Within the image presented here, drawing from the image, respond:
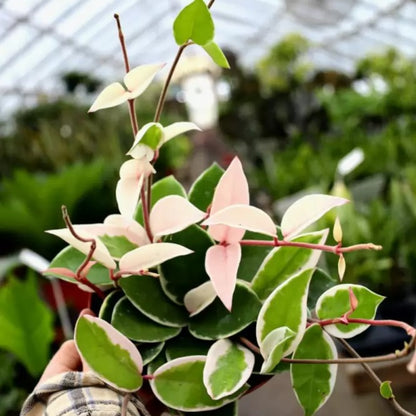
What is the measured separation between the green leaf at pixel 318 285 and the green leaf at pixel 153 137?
0.77 ft

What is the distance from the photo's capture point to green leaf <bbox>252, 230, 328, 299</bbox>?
0.61m

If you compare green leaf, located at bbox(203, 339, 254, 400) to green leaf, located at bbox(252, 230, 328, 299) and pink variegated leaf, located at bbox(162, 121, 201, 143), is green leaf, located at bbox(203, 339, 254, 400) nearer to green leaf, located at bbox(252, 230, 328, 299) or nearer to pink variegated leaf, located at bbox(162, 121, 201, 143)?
green leaf, located at bbox(252, 230, 328, 299)

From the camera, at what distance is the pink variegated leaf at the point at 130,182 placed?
55 cm

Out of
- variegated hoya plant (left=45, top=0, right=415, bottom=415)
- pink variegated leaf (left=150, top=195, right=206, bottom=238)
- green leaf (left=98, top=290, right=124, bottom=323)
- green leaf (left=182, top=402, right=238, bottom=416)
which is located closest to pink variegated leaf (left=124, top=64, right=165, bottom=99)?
variegated hoya plant (left=45, top=0, right=415, bottom=415)

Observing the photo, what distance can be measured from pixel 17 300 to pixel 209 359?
0.84 meters

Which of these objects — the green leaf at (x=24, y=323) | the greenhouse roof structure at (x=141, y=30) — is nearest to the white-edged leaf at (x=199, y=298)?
the green leaf at (x=24, y=323)

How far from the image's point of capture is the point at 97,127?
345 centimetres

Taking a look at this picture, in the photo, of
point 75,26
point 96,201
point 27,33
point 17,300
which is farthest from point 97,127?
point 75,26

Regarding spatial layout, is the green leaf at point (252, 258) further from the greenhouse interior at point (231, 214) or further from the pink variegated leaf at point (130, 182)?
the pink variegated leaf at point (130, 182)

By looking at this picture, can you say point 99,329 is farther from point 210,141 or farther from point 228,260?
point 210,141

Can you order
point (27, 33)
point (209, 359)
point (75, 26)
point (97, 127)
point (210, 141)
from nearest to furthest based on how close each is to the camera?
point (209, 359), point (97, 127), point (210, 141), point (27, 33), point (75, 26)

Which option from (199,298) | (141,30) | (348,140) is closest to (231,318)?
(199,298)

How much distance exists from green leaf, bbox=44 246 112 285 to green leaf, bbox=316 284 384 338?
0.22m

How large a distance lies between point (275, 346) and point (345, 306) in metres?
0.09
